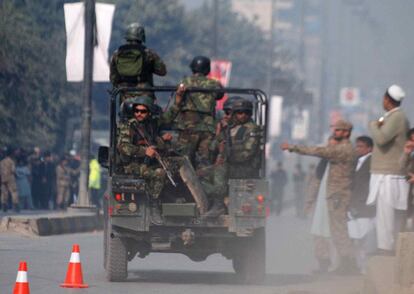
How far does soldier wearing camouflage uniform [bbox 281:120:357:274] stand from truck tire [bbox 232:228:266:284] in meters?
2.48

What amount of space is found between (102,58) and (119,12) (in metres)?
27.1

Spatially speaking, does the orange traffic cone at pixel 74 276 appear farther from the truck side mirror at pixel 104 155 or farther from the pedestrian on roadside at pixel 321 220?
the pedestrian on roadside at pixel 321 220

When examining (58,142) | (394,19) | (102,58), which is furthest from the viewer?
(394,19)

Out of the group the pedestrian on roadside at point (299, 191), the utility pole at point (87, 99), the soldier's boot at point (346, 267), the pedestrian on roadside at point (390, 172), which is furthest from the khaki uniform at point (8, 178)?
the pedestrian on roadside at point (390, 172)

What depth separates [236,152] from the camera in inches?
595

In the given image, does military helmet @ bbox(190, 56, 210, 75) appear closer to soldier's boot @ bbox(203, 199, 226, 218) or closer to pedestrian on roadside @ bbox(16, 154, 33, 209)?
soldier's boot @ bbox(203, 199, 226, 218)

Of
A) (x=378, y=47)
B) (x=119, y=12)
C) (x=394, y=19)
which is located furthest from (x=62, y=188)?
(x=378, y=47)

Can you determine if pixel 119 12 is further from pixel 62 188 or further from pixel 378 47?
pixel 378 47

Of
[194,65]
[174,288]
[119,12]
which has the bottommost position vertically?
[174,288]

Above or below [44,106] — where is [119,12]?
above

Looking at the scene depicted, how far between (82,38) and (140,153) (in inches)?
519

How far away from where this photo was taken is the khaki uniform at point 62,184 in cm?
3725

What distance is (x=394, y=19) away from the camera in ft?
319

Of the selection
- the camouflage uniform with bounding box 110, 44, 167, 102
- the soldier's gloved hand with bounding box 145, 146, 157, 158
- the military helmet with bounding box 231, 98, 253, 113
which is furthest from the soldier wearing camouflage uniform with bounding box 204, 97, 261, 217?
the camouflage uniform with bounding box 110, 44, 167, 102
